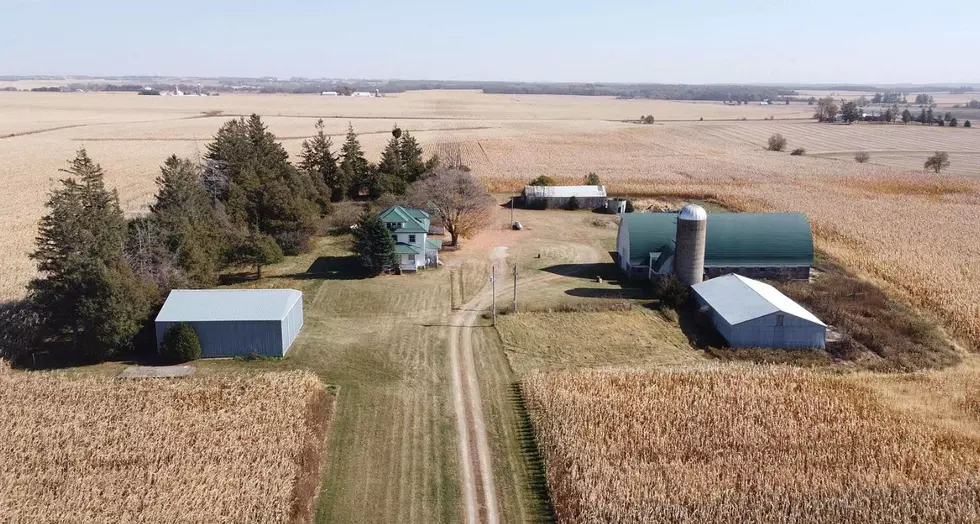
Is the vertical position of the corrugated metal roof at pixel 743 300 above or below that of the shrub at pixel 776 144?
below

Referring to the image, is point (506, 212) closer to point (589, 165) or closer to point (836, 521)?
point (589, 165)

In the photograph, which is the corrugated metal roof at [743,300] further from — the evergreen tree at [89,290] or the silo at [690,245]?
the evergreen tree at [89,290]

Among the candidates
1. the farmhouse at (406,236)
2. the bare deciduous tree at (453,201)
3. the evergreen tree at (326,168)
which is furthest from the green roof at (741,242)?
the evergreen tree at (326,168)

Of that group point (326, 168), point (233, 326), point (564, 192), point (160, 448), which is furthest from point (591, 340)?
point (326, 168)

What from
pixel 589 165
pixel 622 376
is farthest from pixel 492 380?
pixel 589 165

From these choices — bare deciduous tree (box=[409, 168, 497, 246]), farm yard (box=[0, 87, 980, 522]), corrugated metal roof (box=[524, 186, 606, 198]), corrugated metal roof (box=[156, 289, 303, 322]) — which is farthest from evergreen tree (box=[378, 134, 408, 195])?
corrugated metal roof (box=[156, 289, 303, 322])

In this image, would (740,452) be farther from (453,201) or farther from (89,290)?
(453,201)
